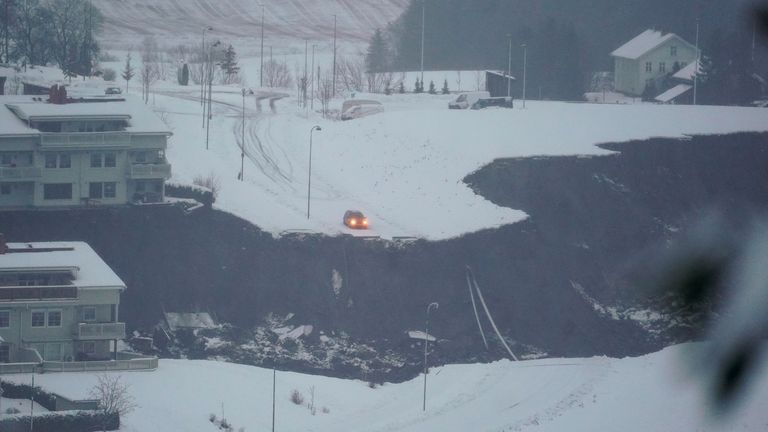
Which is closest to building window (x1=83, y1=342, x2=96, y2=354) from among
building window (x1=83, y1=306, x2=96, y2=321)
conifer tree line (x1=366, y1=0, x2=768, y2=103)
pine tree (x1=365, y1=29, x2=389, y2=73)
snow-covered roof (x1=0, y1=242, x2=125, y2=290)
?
building window (x1=83, y1=306, x2=96, y2=321)

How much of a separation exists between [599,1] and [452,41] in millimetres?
9288

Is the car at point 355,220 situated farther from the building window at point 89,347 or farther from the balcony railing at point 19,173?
the building window at point 89,347

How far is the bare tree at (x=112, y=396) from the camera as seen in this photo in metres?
25.2

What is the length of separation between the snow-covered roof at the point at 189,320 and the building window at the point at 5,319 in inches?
186

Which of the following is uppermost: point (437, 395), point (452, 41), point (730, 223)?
point (452, 41)

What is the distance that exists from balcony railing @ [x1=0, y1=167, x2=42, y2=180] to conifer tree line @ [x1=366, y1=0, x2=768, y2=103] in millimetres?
29950

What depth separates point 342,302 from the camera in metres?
33.8

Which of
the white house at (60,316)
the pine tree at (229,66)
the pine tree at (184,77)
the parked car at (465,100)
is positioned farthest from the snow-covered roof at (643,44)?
the white house at (60,316)

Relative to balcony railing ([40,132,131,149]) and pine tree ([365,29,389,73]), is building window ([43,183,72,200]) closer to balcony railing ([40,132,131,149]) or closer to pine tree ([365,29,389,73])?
balcony railing ([40,132,131,149])

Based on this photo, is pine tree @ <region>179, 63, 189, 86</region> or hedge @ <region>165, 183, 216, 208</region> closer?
hedge @ <region>165, 183, 216, 208</region>

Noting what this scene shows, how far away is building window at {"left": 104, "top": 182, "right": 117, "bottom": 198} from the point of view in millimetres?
35469

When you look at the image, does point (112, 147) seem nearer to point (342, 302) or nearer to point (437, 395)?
point (342, 302)

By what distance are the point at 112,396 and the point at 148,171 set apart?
1145cm

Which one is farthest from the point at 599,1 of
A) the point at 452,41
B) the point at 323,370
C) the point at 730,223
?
the point at 323,370
